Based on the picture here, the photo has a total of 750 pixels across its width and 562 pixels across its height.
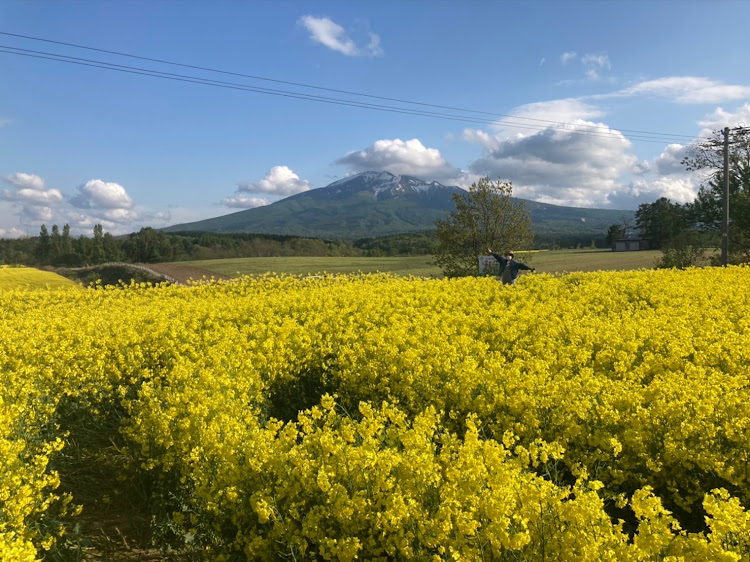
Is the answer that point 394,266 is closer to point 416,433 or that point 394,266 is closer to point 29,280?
point 29,280

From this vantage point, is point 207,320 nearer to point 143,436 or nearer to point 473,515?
point 143,436

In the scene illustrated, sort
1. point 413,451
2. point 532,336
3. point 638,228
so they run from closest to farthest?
point 413,451 → point 532,336 → point 638,228

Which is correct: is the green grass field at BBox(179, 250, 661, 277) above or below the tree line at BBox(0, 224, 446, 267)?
below

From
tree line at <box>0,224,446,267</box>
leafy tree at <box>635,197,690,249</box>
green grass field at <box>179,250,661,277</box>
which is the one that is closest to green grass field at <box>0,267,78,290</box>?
green grass field at <box>179,250,661,277</box>

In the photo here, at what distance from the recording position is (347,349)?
6566 mm

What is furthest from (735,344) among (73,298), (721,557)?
(73,298)

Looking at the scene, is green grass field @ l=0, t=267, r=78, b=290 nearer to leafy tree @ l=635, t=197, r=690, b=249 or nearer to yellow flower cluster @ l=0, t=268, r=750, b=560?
yellow flower cluster @ l=0, t=268, r=750, b=560

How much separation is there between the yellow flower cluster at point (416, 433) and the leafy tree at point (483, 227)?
16.9 m

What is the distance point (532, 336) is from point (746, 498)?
381 cm

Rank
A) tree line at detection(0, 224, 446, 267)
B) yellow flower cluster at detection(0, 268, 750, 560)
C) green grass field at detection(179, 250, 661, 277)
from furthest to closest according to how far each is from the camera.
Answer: tree line at detection(0, 224, 446, 267) < green grass field at detection(179, 250, 661, 277) < yellow flower cluster at detection(0, 268, 750, 560)

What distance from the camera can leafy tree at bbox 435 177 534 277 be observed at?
25719mm

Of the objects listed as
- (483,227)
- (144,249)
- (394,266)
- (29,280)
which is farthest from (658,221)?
(29,280)

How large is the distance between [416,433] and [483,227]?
76.8 feet

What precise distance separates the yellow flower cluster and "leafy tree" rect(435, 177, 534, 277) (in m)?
16.9
